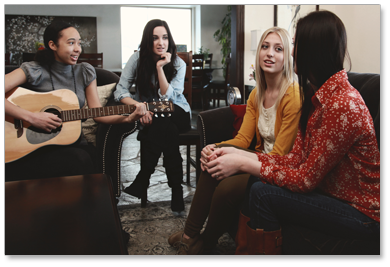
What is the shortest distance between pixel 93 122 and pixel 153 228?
0.78 m

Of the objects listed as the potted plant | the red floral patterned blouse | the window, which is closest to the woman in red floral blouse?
the red floral patterned blouse

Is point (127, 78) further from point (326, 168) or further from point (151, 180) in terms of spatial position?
point (326, 168)

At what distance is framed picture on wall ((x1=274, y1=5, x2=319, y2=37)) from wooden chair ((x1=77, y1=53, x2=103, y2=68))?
2.24 m

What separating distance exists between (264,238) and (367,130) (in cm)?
43

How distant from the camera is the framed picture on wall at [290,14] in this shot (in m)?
3.01

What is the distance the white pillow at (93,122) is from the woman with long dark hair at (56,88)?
16 centimetres

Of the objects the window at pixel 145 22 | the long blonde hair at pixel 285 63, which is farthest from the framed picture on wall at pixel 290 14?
the window at pixel 145 22

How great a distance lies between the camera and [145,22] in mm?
7672

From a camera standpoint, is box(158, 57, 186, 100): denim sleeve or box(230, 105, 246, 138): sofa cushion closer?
box(230, 105, 246, 138): sofa cushion

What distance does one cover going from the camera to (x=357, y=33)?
249 centimetres

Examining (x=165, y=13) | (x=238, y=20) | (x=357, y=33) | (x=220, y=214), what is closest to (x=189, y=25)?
(x=165, y=13)

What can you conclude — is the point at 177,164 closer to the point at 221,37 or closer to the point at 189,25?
the point at 221,37

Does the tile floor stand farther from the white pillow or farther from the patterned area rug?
the white pillow

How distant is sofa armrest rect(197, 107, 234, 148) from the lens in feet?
5.80
